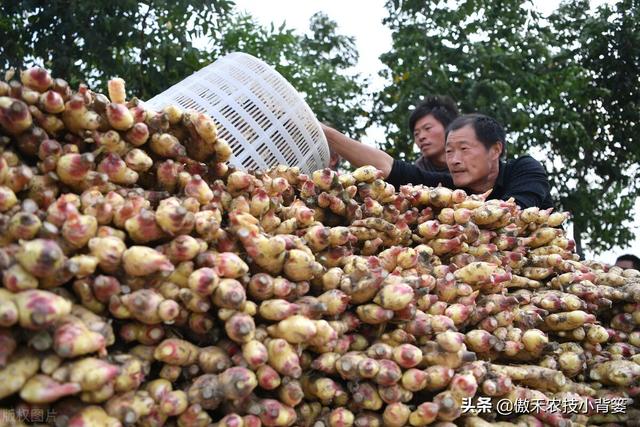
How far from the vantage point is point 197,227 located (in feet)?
3.79

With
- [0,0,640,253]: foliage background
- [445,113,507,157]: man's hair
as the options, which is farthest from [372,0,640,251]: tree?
[445,113,507,157]: man's hair

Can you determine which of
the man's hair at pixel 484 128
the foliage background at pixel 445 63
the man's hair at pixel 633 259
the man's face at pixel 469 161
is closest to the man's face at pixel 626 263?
the man's hair at pixel 633 259

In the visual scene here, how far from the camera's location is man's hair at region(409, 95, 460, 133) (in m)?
3.50

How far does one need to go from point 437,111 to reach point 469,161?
1.03 meters

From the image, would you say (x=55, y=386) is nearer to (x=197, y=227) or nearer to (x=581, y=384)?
(x=197, y=227)

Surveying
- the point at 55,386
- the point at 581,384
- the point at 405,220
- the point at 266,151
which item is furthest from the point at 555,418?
the point at 266,151

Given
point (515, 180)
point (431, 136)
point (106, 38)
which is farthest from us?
point (106, 38)

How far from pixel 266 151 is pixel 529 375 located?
3.50 ft

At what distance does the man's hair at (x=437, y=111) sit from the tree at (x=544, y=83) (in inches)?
92.6

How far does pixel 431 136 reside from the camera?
347 centimetres

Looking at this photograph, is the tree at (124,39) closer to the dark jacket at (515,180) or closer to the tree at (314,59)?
the tree at (314,59)

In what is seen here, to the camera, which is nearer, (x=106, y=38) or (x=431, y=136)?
(x=431, y=136)

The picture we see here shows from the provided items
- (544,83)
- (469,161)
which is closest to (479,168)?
(469,161)

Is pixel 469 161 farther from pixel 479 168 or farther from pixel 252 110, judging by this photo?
pixel 252 110
